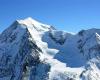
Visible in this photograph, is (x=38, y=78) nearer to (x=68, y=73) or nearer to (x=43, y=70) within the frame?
(x=43, y=70)

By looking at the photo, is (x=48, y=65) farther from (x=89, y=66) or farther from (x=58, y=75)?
(x=89, y=66)

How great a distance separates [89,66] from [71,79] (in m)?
17.0

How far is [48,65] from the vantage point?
19950 centimetres

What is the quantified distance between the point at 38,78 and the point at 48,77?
6859 millimetres

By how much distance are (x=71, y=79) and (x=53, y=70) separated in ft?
46.9

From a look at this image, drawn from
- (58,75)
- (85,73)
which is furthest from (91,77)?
(58,75)

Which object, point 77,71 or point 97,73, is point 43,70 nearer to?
point 77,71

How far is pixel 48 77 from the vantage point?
191375mm

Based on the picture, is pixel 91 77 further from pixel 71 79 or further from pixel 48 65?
pixel 48 65

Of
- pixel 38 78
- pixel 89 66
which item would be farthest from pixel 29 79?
pixel 89 66

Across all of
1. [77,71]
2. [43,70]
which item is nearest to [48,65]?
[43,70]

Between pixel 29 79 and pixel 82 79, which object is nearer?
pixel 82 79

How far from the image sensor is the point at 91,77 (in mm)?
188625

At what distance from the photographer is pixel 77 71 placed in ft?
636
